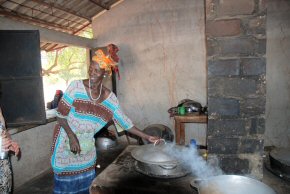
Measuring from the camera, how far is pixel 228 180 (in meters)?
1.61

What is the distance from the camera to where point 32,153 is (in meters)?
4.16

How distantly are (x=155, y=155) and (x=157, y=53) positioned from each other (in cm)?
398

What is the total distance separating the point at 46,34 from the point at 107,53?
2.82 metres

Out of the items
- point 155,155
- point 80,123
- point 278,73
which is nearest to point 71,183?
point 80,123

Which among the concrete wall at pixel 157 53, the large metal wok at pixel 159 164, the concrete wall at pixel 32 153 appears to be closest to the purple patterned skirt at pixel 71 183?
the large metal wok at pixel 159 164

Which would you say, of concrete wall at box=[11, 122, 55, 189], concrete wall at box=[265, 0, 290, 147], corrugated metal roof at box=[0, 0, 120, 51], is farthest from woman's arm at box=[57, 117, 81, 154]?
concrete wall at box=[265, 0, 290, 147]

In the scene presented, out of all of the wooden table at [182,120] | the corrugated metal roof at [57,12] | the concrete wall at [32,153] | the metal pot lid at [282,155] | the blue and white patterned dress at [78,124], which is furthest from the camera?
the wooden table at [182,120]

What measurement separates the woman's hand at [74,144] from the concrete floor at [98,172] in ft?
4.76

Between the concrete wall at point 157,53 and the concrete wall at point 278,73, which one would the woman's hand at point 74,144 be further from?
the concrete wall at point 278,73

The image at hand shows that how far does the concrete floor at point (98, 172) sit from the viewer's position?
1.67m

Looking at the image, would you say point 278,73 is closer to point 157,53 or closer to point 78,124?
point 157,53

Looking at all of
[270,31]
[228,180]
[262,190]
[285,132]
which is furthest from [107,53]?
Result: [285,132]

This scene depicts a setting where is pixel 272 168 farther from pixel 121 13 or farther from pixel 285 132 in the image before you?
pixel 121 13

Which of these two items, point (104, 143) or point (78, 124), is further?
point (104, 143)
